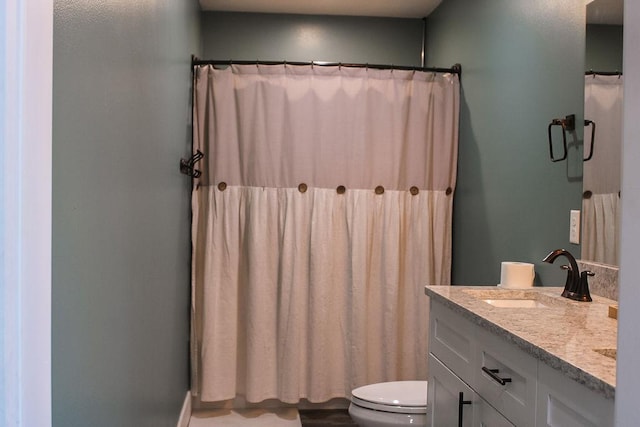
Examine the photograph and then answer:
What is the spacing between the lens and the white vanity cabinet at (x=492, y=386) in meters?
1.17

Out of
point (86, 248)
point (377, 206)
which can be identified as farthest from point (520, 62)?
point (86, 248)

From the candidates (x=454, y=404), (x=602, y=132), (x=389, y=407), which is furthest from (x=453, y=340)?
(x=602, y=132)

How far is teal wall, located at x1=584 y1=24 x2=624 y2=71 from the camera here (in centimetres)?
201

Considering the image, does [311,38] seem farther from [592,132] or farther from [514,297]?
[514,297]

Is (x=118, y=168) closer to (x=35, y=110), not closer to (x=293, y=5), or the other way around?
(x=35, y=110)

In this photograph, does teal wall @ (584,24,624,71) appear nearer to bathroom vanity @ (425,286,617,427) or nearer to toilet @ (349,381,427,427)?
bathroom vanity @ (425,286,617,427)

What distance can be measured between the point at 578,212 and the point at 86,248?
1.67m

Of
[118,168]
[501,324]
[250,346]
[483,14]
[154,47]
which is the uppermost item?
[483,14]

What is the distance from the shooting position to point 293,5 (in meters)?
3.87

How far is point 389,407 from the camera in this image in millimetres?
2428

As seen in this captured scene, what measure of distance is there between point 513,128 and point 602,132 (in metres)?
0.68

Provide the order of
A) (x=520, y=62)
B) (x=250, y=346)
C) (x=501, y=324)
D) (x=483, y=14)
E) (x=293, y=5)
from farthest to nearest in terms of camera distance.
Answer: (x=293, y=5) → (x=250, y=346) → (x=483, y=14) → (x=520, y=62) → (x=501, y=324)

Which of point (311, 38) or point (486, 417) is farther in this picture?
point (311, 38)

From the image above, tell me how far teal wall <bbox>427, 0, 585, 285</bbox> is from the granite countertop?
314 millimetres
